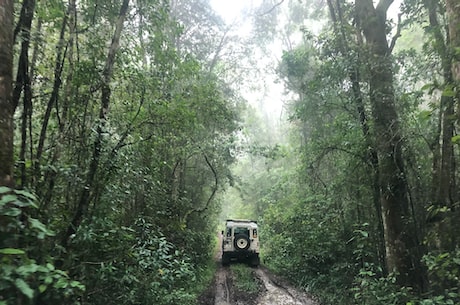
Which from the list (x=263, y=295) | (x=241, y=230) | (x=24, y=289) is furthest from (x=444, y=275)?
(x=241, y=230)

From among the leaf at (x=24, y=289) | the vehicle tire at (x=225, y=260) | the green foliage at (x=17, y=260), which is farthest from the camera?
the vehicle tire at (x=225, y=260)

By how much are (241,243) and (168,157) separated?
5794 millimetres

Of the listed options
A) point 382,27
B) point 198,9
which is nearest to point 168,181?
point 382,27

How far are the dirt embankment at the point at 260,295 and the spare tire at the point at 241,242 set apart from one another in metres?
2.29

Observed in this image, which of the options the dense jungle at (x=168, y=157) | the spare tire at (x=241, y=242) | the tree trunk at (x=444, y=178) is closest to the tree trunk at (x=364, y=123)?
the dense jungle at (x=168, y=157)

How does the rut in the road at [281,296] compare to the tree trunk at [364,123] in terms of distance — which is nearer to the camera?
the tree trunk at [364,123]

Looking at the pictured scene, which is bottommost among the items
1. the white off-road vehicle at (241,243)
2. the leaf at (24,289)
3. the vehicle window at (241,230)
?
the white off-road vehicle at (241,243)

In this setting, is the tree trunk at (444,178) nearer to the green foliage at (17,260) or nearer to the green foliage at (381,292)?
the green foliage at (381,292)

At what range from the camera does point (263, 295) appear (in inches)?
386

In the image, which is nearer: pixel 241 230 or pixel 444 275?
pixel 444 275

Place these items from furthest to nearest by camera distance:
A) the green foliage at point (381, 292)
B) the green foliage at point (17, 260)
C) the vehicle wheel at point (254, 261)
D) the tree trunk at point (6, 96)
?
the vehicle wheel at point (254, 261) < the green foliage at point (381, 292) < the tree trunk at point (6, 96) < the green foliage at point (17, 260)

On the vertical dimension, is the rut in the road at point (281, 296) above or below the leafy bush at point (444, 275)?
below

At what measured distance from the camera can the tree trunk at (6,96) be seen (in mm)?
2590

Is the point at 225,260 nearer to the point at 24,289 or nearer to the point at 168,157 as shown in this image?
the point at 168,157
